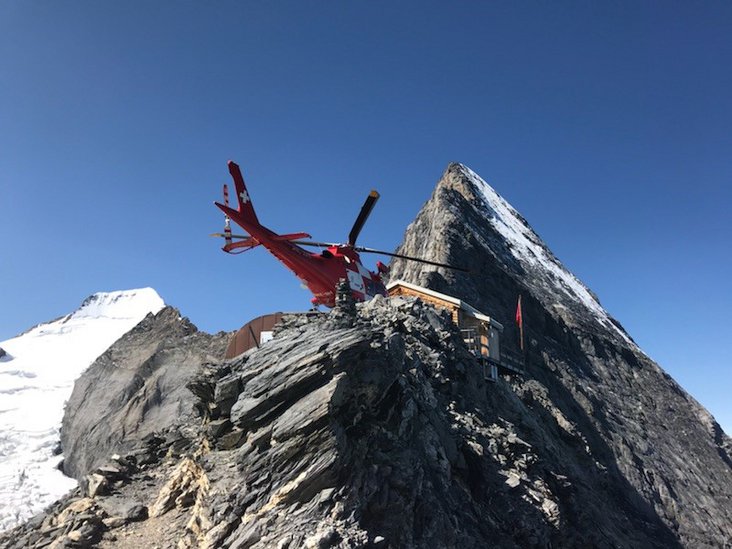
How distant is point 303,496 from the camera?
43.5ft

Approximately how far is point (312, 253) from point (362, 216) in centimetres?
372

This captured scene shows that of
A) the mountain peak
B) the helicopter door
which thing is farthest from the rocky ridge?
the mountain peak

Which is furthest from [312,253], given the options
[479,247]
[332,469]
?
[479,247]

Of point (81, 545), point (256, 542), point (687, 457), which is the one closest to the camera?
point (256, 542)

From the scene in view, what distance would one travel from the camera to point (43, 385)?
57.4m

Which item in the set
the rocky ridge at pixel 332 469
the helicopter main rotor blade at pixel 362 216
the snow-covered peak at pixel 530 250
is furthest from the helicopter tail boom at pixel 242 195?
the snow-covered peak at pixel 530 250

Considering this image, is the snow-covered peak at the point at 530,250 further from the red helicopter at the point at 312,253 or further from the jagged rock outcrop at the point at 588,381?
the red helicopter at the point at 312,253

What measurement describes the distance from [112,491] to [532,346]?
35.5 metres

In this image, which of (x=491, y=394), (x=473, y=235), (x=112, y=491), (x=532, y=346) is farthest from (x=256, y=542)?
(x=473, y=235)

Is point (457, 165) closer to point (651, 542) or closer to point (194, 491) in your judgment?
point (651, 542)

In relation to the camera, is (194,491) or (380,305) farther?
(380,305)

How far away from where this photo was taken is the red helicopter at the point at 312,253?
28359 mm

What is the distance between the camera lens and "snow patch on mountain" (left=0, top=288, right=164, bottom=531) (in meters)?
40.0

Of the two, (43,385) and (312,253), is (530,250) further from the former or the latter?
(43,385)
